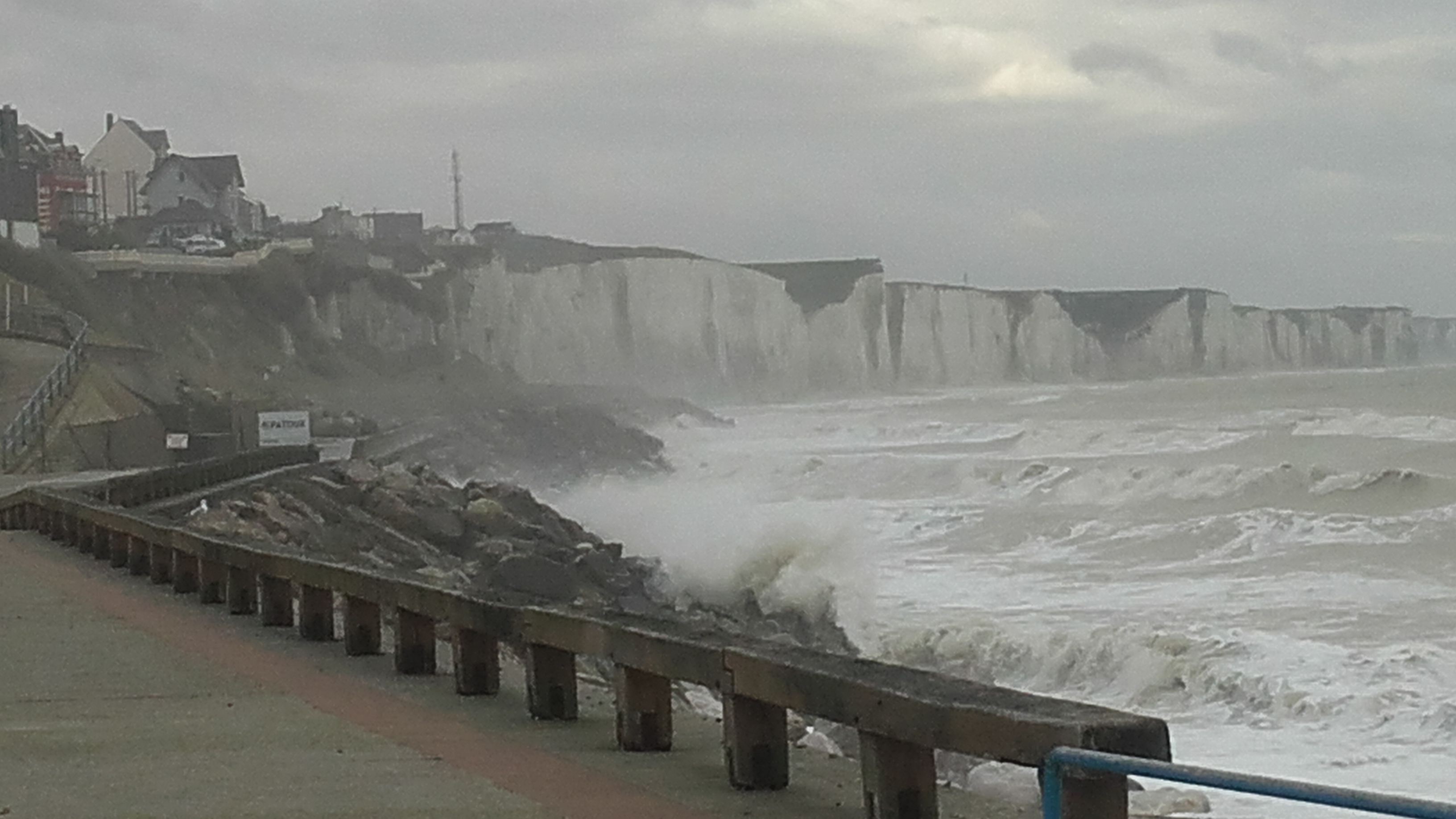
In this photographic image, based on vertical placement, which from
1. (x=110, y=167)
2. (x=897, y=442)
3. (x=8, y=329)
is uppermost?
(x=110, y=167)

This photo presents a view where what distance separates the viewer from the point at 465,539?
27266mm

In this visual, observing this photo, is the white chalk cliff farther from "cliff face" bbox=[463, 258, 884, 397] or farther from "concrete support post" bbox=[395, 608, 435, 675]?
"concrete support post" bbox=[395, 608, 435, 675]

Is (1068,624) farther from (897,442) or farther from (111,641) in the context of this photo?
(897,442)

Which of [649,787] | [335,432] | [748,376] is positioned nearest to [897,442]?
[335,432]

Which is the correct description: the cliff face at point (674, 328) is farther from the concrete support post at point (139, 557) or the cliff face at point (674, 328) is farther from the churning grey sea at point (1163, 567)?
the concrete support post at point (139, 557)

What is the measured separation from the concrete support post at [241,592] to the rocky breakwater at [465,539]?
103 inches

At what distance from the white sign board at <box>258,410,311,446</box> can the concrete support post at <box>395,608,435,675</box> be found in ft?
91.0

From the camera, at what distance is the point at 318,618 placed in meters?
12.4

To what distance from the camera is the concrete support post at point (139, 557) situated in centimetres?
1762

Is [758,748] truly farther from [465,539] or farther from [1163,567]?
[1163,567]

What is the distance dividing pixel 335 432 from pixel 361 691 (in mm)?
50770

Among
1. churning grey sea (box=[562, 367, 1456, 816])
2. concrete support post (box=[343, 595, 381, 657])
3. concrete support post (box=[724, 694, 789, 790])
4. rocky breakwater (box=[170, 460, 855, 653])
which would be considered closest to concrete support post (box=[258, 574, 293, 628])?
concrete support post (box=[343, 595, 381, 657])

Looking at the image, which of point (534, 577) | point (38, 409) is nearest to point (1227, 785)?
point (534, 577)

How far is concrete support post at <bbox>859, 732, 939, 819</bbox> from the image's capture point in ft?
20.6
